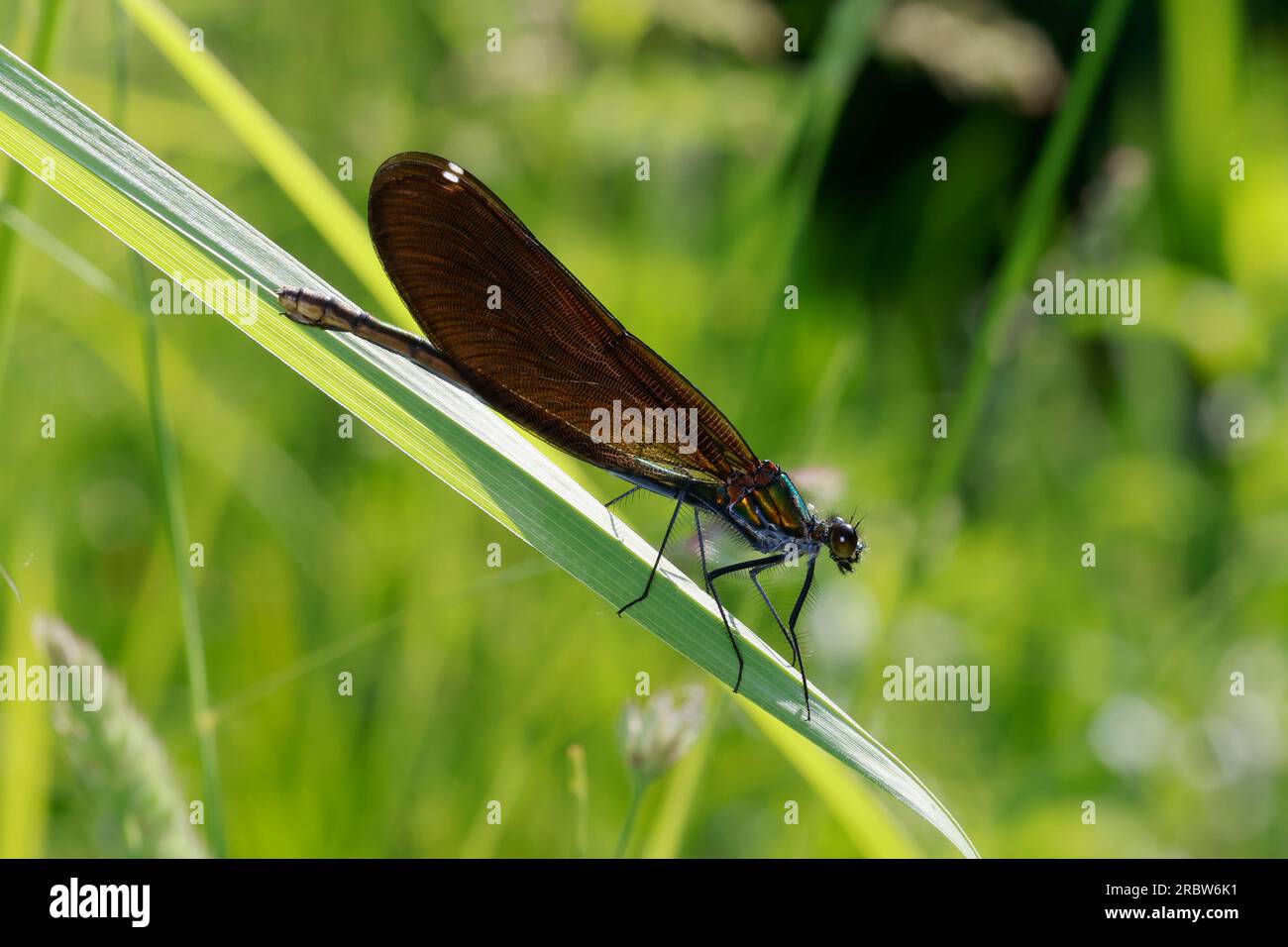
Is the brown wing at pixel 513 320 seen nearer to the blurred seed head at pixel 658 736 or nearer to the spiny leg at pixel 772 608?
the spiny leg at pixel 772 608

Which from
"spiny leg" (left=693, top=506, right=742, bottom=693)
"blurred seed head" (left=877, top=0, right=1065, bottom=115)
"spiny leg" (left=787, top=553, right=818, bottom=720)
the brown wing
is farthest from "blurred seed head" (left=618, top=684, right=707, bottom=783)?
"blurred seed head" (left=877, top=0, right=1065, bottom=115)

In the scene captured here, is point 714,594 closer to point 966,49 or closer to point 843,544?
point 843,544

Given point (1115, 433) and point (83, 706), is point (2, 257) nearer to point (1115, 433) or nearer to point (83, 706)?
point (83, 706)

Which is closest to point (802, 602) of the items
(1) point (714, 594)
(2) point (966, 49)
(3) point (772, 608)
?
(3) point (772, 608)

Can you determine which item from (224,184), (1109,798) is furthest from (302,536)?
(1109,798)

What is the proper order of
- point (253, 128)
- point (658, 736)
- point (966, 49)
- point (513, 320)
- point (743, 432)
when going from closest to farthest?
point (658, 736) → point (253, 128) → point (513, 320) → point (743, 432) → point (966, 49)

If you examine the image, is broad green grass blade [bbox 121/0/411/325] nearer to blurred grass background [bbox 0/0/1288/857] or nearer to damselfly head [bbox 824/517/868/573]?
blurred grass background [bbox 0/0/1288/857]
